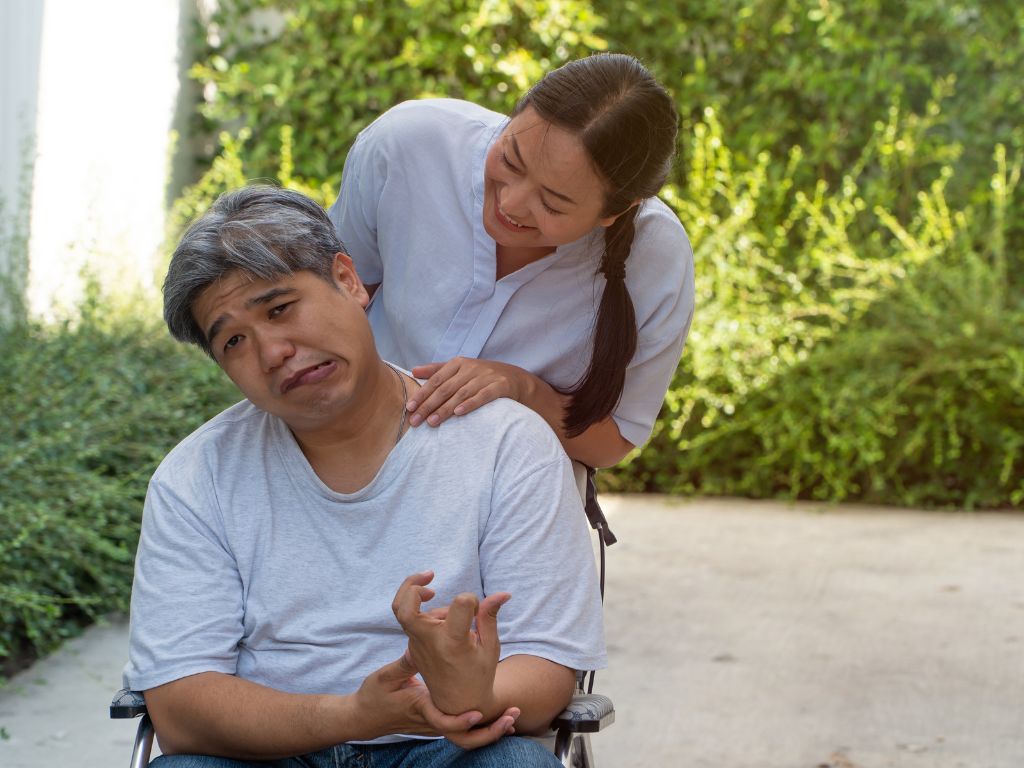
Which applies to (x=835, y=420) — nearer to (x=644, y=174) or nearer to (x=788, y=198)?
(x=788, y=198)

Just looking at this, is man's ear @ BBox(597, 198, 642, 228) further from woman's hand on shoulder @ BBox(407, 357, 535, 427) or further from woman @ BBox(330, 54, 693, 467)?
woman's hand on shoulder @ BBox(407, 357, 535, 427)

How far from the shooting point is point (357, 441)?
1970 mm

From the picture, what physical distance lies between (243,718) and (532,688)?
14.4 inches

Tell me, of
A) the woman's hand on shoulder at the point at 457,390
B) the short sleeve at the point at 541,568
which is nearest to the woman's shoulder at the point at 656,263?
the woman's hand on shoulder at the point at 457,390

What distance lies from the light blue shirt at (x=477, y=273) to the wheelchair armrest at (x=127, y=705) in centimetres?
73

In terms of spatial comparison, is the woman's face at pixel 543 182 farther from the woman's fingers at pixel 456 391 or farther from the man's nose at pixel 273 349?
the man's nose at pixel 273 349

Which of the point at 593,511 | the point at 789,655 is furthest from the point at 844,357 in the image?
the point at 593,511

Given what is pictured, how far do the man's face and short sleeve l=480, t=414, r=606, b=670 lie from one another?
256 millimetres

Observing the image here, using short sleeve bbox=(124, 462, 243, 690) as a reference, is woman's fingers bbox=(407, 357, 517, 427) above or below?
above

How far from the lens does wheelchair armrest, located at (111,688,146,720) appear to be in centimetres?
179

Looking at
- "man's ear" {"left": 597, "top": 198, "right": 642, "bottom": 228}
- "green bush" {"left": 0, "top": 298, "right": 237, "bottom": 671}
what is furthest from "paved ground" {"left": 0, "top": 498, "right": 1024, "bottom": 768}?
"man's ear" {"left": 597, "top": 198, "right": 642, "bottom": 228}

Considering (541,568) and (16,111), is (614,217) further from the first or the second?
(16,111)

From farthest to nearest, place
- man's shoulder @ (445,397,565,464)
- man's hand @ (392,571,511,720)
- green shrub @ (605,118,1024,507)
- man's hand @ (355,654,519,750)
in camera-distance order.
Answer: green shrub @ (605,118,1024,507), man's shoulder @ (445,397,565,464), man's hand @ (355,654,519,750), man's hand @ (392,571,511,720)

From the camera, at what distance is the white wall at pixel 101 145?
496cm
